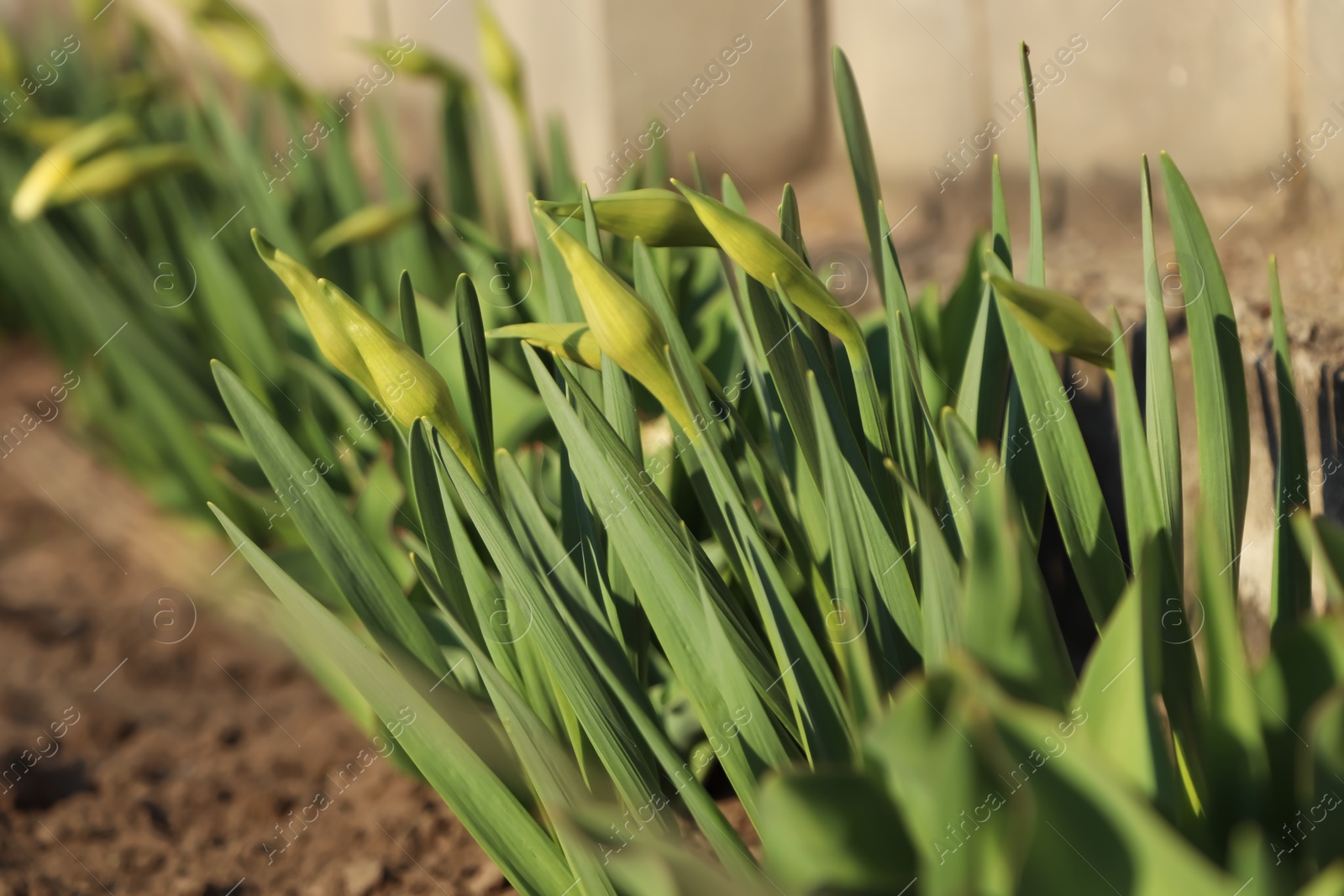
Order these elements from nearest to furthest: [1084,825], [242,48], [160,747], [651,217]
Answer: [1084,825], [651,217], [160,747], [242,48]

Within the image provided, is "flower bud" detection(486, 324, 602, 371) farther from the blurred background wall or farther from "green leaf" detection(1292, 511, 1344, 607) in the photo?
the blurred background wall

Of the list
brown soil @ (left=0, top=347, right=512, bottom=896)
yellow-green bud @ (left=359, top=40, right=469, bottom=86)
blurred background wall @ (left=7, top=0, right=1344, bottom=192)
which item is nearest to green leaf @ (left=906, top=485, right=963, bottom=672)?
brown soil @ (left=0, top=347, right=512, bottom=896)

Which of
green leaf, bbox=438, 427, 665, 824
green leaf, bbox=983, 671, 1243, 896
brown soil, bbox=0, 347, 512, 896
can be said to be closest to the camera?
green leaf, bbox=983, 671, 1243, 896

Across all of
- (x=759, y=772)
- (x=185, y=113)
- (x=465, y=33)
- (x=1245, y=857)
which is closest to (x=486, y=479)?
(x=759, y=772)

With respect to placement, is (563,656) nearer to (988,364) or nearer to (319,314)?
(319,314)

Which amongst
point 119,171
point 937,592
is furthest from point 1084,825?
point 119,171
